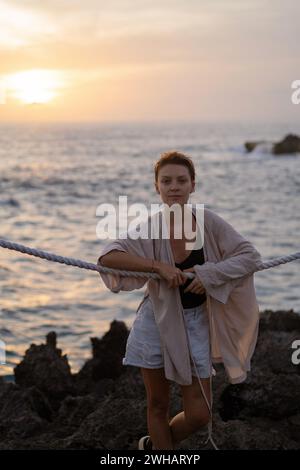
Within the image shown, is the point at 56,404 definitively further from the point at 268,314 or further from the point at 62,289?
the point at 62,289

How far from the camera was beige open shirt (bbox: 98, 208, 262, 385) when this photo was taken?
3.88 m

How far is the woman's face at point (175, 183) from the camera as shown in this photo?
395 cm

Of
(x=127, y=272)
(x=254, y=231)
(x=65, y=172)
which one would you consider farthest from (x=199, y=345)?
(x=65, y=172)

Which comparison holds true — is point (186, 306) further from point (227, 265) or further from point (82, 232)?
point (82, 232)

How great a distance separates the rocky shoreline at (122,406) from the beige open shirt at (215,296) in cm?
94

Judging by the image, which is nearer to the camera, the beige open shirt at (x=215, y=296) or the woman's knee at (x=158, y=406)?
the beige open shirt at (x=215, y=296)

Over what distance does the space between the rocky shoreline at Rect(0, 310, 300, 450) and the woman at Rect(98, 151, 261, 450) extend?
79 centimetres

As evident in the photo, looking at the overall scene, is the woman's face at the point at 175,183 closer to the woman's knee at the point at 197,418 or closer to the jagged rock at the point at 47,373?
the woman's knee at the point at 197,418

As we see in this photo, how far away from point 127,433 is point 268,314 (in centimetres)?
313

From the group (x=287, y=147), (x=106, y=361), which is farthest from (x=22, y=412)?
(x=287, y=147)

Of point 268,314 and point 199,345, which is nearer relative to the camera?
point 199,345

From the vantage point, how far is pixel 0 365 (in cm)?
925

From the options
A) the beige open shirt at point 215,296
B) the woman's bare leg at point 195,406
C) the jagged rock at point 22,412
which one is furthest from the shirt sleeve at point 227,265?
the jagged rock at point 22,412

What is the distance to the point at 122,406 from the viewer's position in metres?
5.23
